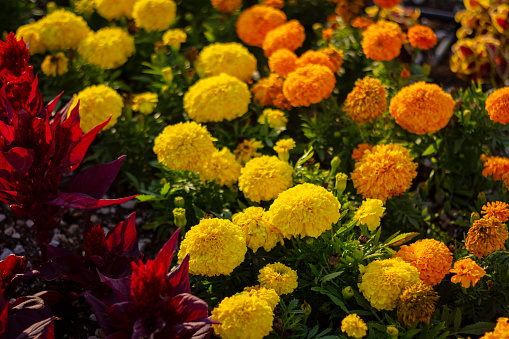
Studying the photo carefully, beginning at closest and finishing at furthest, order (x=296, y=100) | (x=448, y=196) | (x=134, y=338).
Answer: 1. (x=134, y=338)
2. (x=296, y=100)
3. (x=448, y=196)

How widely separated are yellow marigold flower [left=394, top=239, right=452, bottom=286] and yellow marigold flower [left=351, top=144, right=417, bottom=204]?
333 mm

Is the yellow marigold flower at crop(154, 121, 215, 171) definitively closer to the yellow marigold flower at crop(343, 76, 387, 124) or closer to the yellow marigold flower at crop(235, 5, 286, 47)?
the yellow marigold flower at crop(343, 76, 387, 124)

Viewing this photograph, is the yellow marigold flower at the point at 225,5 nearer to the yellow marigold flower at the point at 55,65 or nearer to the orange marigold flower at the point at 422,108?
the yellow marigold flower at the point at 55,65

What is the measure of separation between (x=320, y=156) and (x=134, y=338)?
1662 mm

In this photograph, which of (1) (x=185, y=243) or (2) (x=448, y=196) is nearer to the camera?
(1) (x=185, y=243)

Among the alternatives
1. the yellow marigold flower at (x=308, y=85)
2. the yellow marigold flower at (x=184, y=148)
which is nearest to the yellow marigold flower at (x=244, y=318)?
the yellow marigold flower at (x=184, y=148)

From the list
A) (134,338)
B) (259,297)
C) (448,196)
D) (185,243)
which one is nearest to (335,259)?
(259,297)

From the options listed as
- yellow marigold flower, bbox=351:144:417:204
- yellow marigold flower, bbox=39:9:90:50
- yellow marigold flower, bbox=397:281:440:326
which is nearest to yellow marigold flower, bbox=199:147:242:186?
yellow marigold flower, bbox=351:144:417:204

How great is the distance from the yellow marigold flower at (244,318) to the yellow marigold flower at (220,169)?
2.87 ft

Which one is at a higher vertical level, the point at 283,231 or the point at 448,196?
the point at 283,231

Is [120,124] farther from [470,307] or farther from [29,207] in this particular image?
[470,307]

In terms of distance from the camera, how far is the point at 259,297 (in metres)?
Answer: 2.00

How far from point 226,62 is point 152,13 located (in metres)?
0.78

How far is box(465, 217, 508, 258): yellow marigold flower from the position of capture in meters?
2.17
